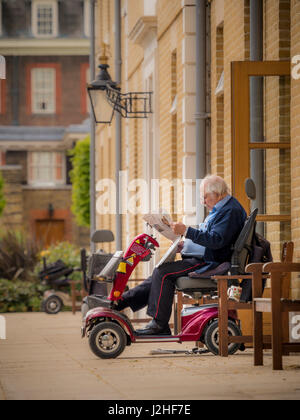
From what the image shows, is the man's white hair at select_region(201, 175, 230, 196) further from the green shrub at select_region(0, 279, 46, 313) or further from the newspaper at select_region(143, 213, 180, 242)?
the green shrub at select_region(0, 279, 46, 313)

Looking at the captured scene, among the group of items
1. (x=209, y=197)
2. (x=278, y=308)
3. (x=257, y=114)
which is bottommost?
(x=278, y=308)

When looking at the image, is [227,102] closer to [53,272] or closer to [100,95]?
[100,95]

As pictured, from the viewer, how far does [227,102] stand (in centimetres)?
1063

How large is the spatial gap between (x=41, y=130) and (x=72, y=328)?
103 feet

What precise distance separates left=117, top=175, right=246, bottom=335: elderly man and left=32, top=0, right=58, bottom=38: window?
132ft

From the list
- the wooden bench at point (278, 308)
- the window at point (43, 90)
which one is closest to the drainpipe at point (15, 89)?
→ the window at point (43, 90)

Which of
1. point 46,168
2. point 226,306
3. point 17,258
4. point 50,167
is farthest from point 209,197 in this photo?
point 50,167

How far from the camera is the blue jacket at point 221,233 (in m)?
8.19

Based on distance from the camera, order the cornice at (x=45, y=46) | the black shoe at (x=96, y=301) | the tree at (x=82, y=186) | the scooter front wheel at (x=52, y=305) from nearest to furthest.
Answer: the black shoe at (x=96, y=301) → the scooter front wheel at (x=52, y=305) → the tree at (x=82, y=186) → the cornice at (x=45, y=46)

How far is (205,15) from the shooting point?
11.8m

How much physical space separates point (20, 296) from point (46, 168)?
24.3m

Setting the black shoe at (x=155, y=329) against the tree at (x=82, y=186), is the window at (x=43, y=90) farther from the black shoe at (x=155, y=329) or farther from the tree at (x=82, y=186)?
the black shoe at (x=155, y=329)

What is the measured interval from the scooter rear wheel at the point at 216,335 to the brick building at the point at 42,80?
1417 inches

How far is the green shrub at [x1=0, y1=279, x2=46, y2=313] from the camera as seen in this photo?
19.9 meters
